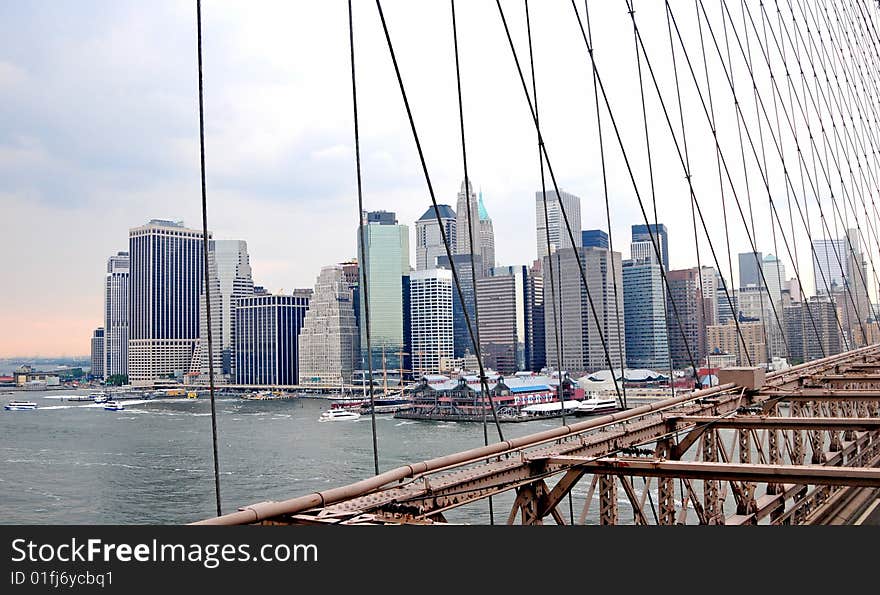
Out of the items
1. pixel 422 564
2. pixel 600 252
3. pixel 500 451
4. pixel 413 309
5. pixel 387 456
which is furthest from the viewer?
pixel 413 309

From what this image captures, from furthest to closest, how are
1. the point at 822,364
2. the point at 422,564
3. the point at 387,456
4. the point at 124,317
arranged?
the point at 124,317 → the point at 387,456 → the point at 822,364 → the point at 422,564

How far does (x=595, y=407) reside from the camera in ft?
132

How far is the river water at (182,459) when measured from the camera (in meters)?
25.1

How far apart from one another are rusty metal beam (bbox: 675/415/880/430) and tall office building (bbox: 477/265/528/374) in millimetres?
49497

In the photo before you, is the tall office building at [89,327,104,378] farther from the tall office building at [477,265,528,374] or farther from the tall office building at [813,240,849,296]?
the tall office building at [813,240,849,296]

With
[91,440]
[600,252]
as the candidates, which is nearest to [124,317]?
[91,440]

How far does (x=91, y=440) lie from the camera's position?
38.6 meters

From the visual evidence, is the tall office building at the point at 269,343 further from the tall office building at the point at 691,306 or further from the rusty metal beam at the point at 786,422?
the rusty metal beam at the point at 786,422

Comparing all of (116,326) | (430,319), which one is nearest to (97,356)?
(116,326)

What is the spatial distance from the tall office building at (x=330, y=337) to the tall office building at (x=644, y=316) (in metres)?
21.6

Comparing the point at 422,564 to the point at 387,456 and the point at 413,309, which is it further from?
the point at 413,309

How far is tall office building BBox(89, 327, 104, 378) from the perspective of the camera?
71.6m

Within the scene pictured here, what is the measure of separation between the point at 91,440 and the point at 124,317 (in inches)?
1333

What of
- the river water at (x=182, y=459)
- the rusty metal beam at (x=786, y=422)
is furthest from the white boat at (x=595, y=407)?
the rusty metal beam at (x=786, y=422)
